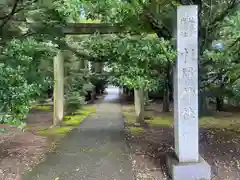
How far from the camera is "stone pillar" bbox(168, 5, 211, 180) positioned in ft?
15.9

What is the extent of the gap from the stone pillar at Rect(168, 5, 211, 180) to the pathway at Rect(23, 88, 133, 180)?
98 cm

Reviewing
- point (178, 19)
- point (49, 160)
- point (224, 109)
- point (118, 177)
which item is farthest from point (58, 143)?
point (224, 109)

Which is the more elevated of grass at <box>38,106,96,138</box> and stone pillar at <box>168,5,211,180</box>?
stone pillar at <box>168,5,211,180</box>

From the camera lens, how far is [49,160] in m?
5.85

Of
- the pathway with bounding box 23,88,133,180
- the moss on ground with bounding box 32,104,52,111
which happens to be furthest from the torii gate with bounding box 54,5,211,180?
the moss on ground with bounding box 32,104,52,111

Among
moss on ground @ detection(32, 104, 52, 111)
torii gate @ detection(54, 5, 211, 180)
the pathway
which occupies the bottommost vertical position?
the pathway

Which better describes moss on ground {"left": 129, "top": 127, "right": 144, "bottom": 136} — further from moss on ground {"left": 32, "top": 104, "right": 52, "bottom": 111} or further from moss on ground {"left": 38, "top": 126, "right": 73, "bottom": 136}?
moss on ground {"left": 32, "top": 104, "right": 52, "bottom": 111}

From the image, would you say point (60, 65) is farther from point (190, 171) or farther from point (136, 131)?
point (190, 171)

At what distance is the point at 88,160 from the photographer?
19.0 feet

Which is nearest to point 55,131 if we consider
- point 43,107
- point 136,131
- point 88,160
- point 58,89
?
point 58,89

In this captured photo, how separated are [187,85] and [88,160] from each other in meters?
2.36

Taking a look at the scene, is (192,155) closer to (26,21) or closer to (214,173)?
(214,173)

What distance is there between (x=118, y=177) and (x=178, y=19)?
2647 mm

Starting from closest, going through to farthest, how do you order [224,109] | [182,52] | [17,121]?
[17,121]
[182,52]
[224,109]
